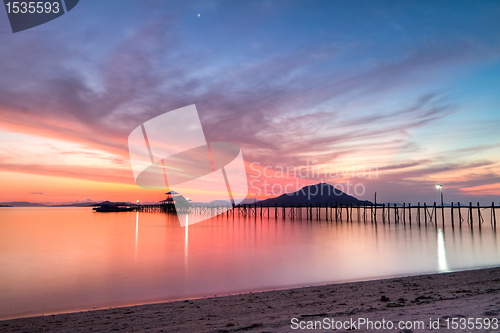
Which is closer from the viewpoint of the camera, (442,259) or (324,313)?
(324,313)

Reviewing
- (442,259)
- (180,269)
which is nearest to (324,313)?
(180,269)

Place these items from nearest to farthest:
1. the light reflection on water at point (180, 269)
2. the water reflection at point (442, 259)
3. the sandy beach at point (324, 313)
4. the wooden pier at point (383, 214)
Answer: the sandy beach at point (324, 313) → the light reflection on water at point (180, 269) → the water reflection at point (442, 259) → the wooden pier at point (383, 214)

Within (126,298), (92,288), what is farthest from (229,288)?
(92,288)

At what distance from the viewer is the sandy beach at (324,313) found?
4242 millimetres

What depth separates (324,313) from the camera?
210 inches

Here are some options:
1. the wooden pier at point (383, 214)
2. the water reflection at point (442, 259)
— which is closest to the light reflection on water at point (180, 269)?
the water reflection at point (442, 259)

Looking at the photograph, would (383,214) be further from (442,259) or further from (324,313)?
(324,313)

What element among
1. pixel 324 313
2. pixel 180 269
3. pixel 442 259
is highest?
Result: pixel 324 313

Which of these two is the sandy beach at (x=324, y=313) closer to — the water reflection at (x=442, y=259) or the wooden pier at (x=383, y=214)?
the water reflection at (x=442, y=259)

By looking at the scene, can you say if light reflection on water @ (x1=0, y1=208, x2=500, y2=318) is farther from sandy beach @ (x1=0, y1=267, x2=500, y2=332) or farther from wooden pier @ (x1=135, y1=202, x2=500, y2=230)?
wooden pier @ (x1=135, y1=202, x2=500, y2=230)

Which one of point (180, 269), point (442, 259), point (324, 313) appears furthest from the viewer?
point (442, 259)

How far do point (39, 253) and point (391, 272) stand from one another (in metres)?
21.4

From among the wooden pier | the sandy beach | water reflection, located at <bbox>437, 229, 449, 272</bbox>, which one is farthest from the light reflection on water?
the wooden pier

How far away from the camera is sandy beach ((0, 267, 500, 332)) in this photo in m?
4.24
